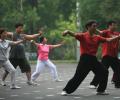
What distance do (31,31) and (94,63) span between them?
2225 inches

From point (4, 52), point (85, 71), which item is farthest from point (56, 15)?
point (85, 71)

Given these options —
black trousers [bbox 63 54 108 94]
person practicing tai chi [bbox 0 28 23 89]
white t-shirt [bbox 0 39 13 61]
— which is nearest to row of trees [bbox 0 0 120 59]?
person practicing tai chi [bbox 0 28 23 89]

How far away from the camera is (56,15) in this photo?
7875 cm

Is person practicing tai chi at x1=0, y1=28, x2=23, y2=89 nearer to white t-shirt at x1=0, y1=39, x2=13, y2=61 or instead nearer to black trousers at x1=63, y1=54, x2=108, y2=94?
white t-shirt at x1=0, y1=39, x2=13, y2=61

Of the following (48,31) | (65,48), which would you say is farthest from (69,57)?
(48,31)

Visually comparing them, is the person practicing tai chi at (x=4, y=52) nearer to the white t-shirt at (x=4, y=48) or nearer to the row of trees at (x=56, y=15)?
the white t-shirt at (x=4, y=48)

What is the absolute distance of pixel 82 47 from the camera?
13.1m

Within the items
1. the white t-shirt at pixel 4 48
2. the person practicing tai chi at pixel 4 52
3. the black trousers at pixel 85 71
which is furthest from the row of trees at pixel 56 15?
the black trousers at pixel 85 71

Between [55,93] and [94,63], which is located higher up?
[94,63]

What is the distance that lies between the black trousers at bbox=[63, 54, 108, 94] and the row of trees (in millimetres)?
29247

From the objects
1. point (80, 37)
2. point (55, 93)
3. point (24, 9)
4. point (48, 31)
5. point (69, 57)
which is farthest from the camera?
point (48, 31)

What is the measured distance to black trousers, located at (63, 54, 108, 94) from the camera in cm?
1309

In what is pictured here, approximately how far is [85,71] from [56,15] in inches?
2593

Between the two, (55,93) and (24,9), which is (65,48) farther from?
(55,93)
